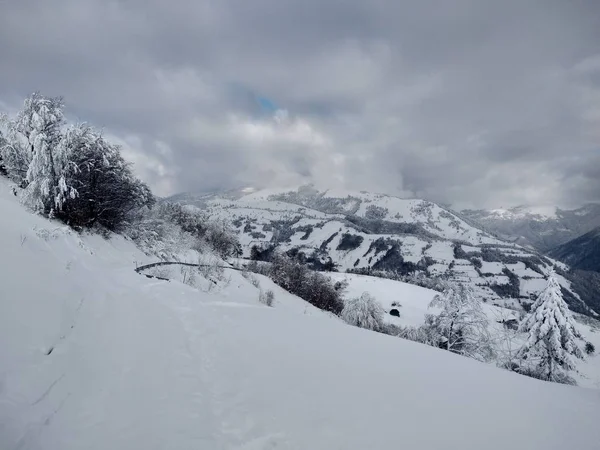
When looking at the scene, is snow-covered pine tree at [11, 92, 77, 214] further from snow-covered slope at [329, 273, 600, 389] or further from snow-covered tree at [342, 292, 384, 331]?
snow-covered slope at [329, 273, 600, 389]

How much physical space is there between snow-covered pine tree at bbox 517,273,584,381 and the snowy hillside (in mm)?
20274

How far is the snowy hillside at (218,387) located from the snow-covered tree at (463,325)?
59.3 ft

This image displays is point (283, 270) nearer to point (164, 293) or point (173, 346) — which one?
point (164, 293)

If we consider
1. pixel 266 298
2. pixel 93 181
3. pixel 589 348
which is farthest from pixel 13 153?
pixel 589 348

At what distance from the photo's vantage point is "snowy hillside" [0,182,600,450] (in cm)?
475

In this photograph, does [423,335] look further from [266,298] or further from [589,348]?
[589,348]

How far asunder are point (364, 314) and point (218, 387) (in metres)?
41.5

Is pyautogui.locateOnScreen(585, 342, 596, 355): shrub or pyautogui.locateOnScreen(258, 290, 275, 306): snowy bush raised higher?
pyautogui.locateOnScreen(258, 290, 275, 306): snowy bush

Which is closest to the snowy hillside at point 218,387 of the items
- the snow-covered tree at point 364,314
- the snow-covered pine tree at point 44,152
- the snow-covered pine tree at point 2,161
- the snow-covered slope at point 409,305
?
the snow-covered pine tree at point 44,152

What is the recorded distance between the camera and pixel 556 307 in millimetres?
24516

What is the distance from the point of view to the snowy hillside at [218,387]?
475 centimetres

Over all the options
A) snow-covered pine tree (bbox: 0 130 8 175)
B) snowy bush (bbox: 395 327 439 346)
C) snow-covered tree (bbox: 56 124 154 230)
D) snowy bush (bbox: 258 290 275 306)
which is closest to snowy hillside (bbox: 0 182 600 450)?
snow-covered tree (bbox: 56 124 154 230)

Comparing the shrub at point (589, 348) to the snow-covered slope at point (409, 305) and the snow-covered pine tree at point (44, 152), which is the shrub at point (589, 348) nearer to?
the snow-covered slope at point (409, 305)

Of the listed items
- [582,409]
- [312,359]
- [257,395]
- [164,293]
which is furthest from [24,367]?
[582,409]
